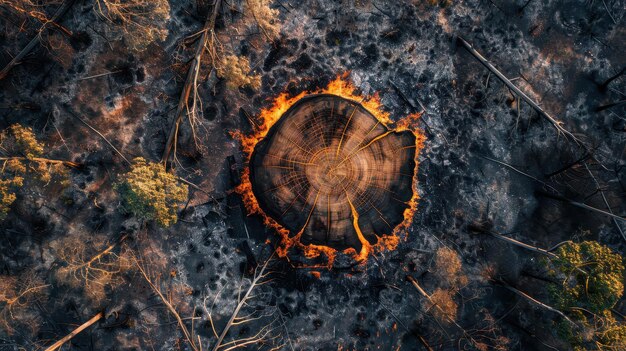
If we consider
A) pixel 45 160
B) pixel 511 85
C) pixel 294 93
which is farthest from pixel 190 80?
Answer: pixel 511 85

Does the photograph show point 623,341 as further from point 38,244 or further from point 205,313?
point 38,244

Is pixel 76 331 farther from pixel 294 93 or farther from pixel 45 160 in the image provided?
pixel 294 93

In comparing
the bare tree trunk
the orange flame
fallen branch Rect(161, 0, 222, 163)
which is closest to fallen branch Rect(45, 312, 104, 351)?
the bare tree trunk

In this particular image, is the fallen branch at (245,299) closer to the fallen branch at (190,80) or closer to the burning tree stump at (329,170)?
the burning tree stump at (329,170)

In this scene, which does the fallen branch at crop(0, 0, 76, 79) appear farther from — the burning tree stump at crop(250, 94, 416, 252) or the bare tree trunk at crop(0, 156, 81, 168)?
the burning tree stump at crop(250, 94, 416, 252)

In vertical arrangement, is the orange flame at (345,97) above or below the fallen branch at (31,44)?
below

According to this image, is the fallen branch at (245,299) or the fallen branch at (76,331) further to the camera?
the fallen branch at (245,299)

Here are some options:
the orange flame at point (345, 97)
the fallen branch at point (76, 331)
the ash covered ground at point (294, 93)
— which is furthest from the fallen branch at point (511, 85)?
the fallen branch at point (76, 331)
